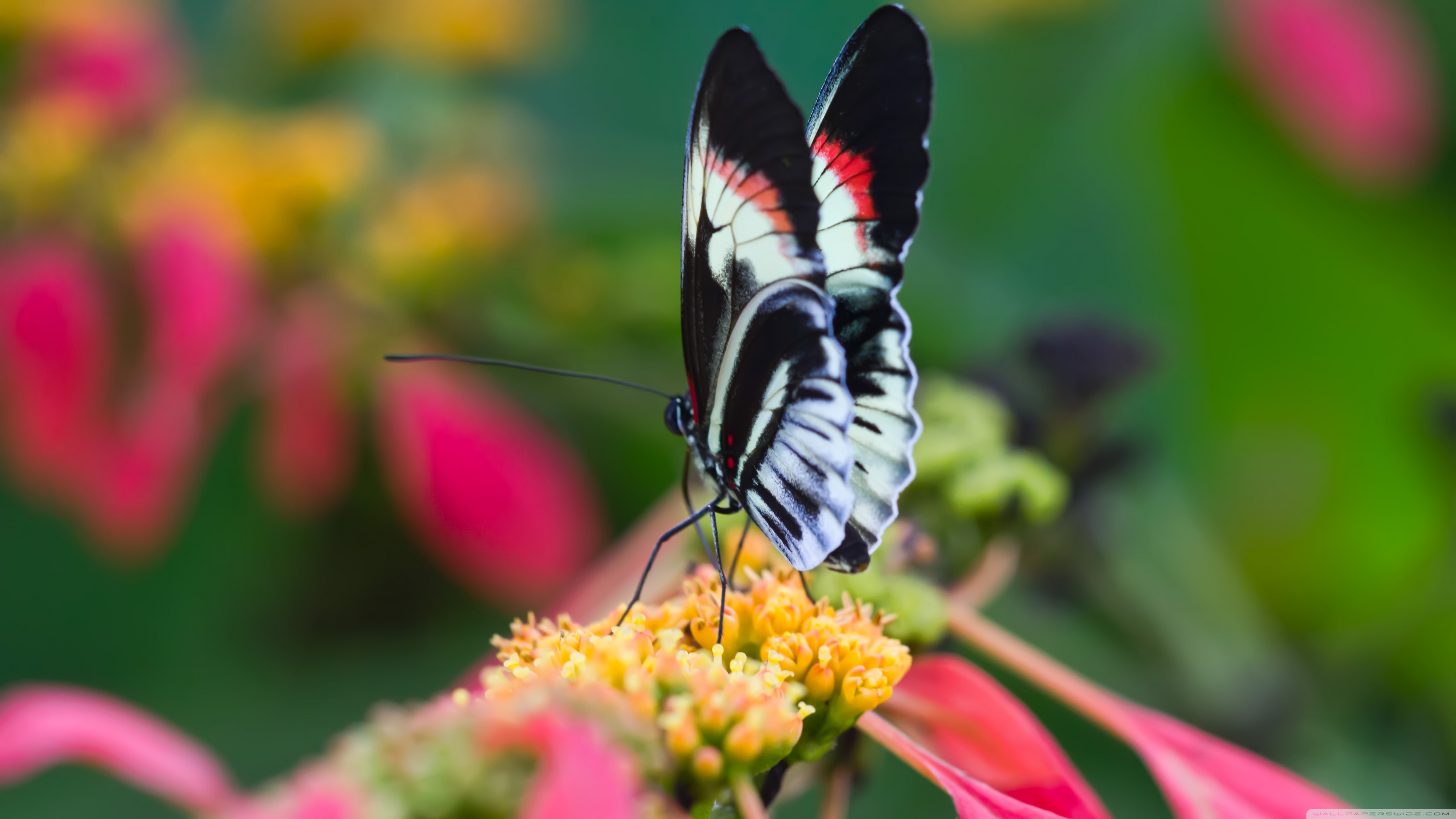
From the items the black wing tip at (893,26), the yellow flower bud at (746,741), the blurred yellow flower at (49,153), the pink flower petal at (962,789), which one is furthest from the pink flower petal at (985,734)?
the blurred yellow flower at (49,153)

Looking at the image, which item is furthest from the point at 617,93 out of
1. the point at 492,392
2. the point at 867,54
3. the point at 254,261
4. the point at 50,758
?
the point at 50,758

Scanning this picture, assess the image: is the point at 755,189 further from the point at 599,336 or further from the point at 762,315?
the point at 599,336

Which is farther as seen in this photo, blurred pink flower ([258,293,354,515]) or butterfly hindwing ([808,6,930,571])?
blurred pink flower ([258,293,354,515])

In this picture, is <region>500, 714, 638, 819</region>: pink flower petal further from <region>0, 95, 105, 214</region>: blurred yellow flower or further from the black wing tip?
<region>0, 95, 105, 214</region>: blurred yellow flower

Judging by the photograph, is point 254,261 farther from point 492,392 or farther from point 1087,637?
point 1087,637

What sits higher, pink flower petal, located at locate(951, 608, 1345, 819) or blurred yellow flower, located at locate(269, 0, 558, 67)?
blurred yellow flower, located at locate(269, 0, 558, 67)

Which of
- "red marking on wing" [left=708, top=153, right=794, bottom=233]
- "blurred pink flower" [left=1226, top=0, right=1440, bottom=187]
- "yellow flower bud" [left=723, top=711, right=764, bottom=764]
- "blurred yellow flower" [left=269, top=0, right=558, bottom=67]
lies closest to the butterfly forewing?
"red marking on wing" [left=708, top=153, right=794, bottom=233]
